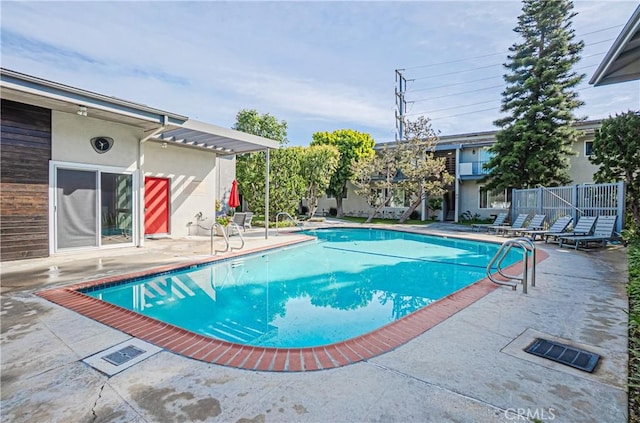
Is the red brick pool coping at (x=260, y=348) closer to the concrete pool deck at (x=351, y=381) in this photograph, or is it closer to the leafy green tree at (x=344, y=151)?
the concrete pool deck at (x=351, y=381)

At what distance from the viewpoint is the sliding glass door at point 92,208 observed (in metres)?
8.14

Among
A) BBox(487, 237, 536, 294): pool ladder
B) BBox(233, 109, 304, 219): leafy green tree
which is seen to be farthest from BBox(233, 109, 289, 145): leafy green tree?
BBox(487, 237, 536, 294): pool ladder

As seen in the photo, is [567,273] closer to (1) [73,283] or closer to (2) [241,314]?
(2) [241,314]

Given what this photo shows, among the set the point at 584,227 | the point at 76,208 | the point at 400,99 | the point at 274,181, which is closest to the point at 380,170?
the point at 274,181

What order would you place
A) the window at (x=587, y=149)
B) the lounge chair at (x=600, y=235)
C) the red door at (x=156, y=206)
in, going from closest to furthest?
1. the lounge chair at (x=600, y=235)
2. the red door at (x=156, y=206)
3. the window at (x=587, y=149)

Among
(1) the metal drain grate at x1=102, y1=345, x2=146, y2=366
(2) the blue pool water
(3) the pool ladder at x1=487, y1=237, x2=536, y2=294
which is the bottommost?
(2) the blue pool water

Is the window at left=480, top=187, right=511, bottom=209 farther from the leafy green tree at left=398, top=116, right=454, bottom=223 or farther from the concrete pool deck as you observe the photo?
the concrete pool deck

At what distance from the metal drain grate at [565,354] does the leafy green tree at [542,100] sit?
16253 mm

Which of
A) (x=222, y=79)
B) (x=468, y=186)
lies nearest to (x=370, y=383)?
(x=222, y=79)

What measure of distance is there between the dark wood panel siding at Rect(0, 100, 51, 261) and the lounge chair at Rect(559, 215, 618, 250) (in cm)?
1515

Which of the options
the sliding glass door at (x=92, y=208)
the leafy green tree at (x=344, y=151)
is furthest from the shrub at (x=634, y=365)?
the leafy green tree at (x=344, y=151)

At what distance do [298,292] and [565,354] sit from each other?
4.58 meters

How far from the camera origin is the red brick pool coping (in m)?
3.00

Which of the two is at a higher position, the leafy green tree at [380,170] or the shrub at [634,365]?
the leafy green tree at [380,170]
